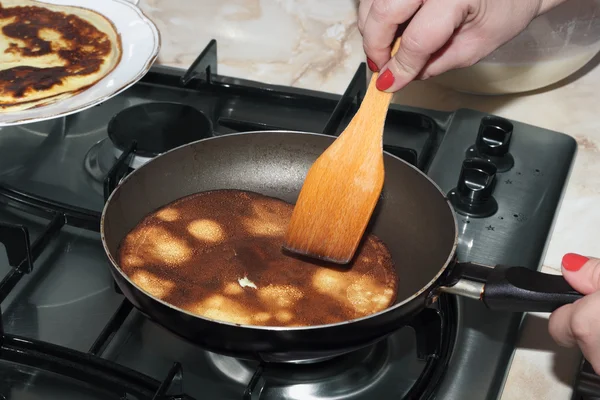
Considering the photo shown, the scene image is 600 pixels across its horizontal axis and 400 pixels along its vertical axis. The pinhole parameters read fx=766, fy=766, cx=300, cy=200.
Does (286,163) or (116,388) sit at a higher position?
(286,163)

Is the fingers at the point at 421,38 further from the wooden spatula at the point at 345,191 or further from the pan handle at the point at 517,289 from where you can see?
the pan handle at the point at 517,289

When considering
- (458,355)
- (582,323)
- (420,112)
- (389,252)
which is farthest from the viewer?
(420,112)

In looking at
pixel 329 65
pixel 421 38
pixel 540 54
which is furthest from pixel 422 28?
pixel 329 65

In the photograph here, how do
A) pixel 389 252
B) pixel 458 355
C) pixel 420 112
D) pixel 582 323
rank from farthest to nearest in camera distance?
pixel 420 112, pixel 389 252, pixel 458 355, pixel 582 323

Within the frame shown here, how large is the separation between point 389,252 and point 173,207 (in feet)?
0.79

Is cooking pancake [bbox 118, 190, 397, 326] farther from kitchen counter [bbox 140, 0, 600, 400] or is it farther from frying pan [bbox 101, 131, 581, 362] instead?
kitchen counter [bbox 140, 0, 600, 400]

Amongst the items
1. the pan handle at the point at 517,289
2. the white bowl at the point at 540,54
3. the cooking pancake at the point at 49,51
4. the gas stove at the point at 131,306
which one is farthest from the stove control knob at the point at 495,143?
the cooking pancake at the point at 49,51

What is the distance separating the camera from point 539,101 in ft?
3.76

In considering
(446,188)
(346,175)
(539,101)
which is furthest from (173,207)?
(539,101)

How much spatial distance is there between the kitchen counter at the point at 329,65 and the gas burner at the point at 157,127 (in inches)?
8.8

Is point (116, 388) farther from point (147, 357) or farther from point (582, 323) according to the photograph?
point (582, 323)

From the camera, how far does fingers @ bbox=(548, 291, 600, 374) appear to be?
1.97 feet

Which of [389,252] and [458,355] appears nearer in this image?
[458,355]

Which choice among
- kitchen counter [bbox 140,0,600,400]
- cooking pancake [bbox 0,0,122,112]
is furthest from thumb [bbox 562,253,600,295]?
cooking pancake [bbox 0,0,122,112]
